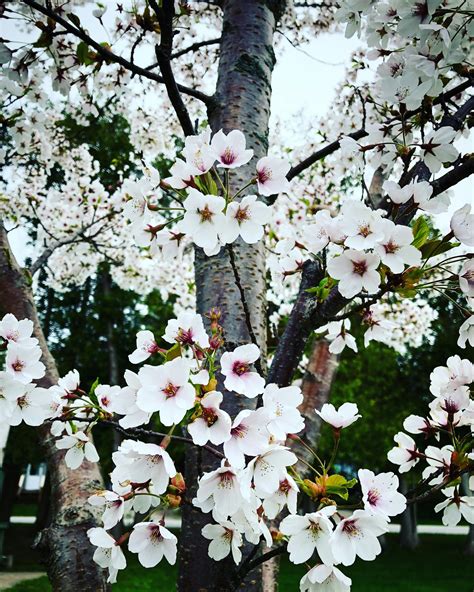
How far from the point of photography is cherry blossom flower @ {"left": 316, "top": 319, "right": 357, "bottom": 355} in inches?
68.3

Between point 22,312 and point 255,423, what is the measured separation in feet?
4.41

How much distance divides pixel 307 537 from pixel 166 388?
37 cm

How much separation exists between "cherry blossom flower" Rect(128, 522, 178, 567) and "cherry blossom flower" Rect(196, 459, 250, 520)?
0.56 ft

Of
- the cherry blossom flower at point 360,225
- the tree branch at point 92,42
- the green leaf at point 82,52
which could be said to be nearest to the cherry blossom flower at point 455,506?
the cherry blossom flower at point 360,225

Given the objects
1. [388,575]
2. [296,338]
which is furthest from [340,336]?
[388,575]

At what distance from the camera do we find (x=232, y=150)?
1.15 metres

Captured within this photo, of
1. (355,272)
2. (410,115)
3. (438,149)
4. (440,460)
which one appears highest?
(410,115)

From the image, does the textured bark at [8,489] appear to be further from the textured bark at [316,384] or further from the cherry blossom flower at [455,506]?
the cherry blossom flower at [455,506]

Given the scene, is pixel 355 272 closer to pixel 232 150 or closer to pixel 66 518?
pixel 232 150

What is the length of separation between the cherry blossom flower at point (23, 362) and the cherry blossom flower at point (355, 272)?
0.66 metres

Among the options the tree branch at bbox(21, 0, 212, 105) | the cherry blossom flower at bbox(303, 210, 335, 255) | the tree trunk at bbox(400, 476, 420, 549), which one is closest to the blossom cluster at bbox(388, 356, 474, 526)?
the cherry blossom flower at bbox(303, 210, 335, 255)

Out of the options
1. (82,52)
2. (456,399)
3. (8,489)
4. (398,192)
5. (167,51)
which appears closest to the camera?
(398,192)

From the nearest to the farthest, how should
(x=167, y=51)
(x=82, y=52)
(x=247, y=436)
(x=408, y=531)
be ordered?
(x=247, y=436)
(x=167, y=51)
(x=82, y=52)
(x=408, y=531)

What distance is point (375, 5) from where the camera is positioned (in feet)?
4.73
